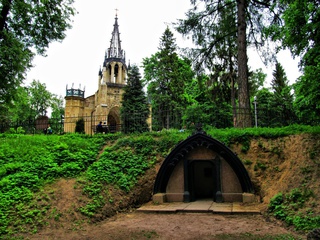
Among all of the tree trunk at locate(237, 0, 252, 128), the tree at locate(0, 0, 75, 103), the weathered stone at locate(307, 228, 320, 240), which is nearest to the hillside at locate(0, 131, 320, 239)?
the weathered stone at locate(307, 228, 320, 240)

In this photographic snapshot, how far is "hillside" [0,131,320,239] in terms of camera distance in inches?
270

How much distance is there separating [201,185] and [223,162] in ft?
8.12

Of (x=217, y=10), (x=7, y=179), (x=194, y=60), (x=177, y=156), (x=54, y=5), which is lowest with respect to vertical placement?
(x=7, y=179)

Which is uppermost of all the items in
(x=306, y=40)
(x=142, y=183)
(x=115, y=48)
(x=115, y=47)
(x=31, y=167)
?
(x=115, y=47)

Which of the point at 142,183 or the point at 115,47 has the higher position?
the point at 115,47

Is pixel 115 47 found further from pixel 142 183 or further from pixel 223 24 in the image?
pixel 142 183

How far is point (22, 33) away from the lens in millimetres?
15516

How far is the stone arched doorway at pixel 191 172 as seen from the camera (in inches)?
354

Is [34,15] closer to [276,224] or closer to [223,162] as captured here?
[223,162]

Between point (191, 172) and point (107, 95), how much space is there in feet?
87.5

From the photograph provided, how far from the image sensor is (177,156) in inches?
373

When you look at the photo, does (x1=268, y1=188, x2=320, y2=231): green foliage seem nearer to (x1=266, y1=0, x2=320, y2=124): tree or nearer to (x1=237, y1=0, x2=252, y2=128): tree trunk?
(x1=266, y1=0, x2=320, y2=124): tree

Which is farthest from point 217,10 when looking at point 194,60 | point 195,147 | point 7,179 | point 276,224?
point 7,179

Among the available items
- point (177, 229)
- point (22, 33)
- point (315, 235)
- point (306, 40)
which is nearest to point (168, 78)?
point (22, 33)
